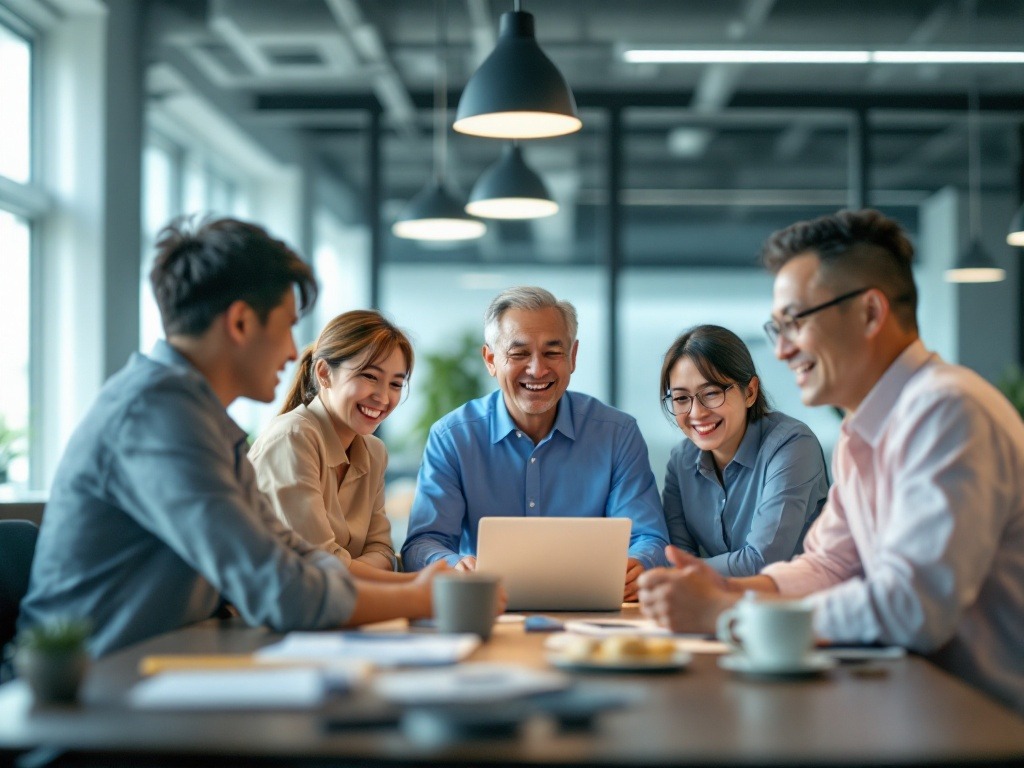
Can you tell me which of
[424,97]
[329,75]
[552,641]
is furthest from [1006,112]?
[552,641]

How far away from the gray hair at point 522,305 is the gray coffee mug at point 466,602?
1.42m

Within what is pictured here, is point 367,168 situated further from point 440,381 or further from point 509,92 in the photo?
point 509,92

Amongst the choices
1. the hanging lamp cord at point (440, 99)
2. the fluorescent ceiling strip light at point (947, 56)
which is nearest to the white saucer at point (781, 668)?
the hanging lamp cord at point (440, 99)

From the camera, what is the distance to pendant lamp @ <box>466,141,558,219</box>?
5219 millimetres

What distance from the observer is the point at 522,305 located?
310cm

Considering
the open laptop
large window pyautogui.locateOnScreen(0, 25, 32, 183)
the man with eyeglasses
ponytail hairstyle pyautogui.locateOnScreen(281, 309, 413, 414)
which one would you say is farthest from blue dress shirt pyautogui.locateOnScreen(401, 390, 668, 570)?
large window pyautogui.locateOnScreen(0, 25, 32, 183)

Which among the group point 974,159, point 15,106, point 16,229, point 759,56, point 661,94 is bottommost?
point 16,229

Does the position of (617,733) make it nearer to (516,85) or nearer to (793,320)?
(793,320)

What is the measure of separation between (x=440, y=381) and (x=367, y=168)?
1530 millimetres

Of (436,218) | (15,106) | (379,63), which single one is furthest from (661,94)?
(15,106)

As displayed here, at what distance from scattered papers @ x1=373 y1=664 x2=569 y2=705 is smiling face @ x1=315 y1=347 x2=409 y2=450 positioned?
60.9 inches

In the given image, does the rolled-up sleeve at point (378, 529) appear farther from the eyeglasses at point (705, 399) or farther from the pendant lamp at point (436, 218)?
the pendant lamp at point (436, 218)

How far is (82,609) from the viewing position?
6.05 feet

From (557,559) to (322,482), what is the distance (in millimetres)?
799
